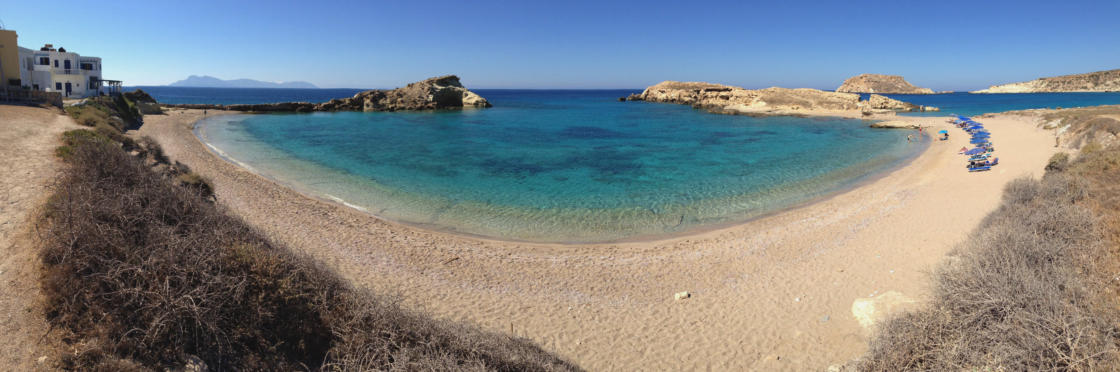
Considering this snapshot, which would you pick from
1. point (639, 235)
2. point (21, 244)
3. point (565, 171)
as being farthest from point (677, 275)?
point (565, 171)

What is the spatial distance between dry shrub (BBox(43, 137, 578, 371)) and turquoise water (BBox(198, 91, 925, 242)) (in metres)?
7.36

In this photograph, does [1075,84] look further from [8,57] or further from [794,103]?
[8,57]

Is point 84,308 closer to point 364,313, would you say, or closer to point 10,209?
point 364,313

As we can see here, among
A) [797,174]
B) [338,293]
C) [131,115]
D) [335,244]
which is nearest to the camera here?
[338,293]

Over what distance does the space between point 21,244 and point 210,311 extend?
12.8 ft

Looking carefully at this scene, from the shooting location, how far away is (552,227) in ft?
40.8

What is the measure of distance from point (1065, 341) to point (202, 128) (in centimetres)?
4751

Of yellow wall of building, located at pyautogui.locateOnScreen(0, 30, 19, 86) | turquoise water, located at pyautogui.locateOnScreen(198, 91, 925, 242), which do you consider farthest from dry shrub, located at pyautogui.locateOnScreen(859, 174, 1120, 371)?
yellow wall of building, located at pyautogui.locateOnScreen(0, 30, 19, 86)

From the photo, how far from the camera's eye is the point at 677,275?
912 centimetres

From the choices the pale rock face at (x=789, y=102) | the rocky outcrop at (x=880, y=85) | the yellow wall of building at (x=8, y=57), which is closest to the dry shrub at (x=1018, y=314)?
the yellow wall of building at (x=8, y=57)

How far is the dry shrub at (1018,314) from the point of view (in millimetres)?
3795

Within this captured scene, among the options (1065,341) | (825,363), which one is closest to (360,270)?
(825,363)

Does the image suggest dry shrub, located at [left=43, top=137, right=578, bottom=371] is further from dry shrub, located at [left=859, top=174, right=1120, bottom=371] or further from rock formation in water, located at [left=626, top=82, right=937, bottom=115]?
rock formation in water, located at [left=626, top=82, right=937, bottom=115]

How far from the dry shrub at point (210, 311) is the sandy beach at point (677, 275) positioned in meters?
0.92
